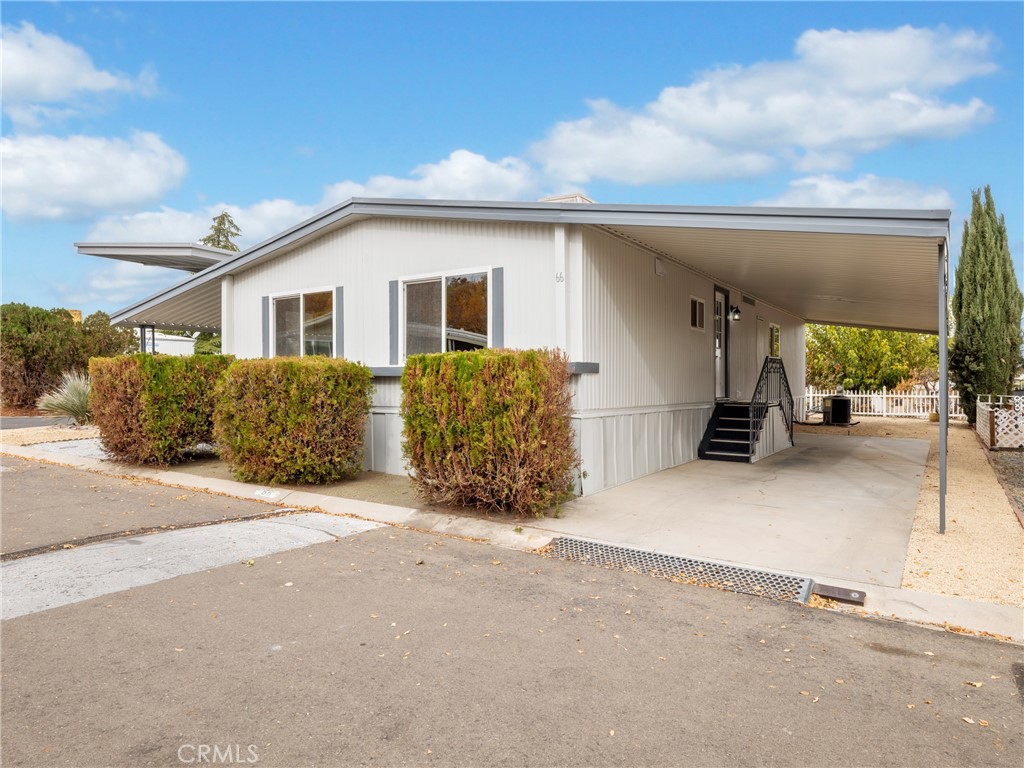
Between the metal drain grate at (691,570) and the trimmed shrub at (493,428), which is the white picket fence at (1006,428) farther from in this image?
the metal drain grate at (691,570)

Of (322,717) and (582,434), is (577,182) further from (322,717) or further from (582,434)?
(322,717)

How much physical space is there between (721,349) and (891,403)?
46.5 feet

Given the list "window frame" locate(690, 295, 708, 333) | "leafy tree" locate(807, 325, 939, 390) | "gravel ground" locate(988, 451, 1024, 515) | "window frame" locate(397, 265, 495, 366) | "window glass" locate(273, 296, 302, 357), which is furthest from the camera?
"leafy tree" locate(807, 325, 939, 390)

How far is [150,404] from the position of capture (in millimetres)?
A: 10125

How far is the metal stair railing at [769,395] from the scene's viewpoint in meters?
Answer: 11.4

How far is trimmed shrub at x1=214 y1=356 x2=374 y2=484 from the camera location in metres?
8.37

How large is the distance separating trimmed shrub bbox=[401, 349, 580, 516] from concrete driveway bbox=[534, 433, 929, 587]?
0.55 metres

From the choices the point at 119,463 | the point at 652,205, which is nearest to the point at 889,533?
the point at 652,205

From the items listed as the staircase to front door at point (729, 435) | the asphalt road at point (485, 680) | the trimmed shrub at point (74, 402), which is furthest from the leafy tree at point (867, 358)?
the trimmed shrub at point (74, 402)

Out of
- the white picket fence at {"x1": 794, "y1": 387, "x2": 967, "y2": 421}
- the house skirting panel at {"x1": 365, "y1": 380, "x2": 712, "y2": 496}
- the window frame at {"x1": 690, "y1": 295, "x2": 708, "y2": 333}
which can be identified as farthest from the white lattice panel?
the white picket fence at {"x1": 794, "y1": 387, "x2": 967, "y2": 421}

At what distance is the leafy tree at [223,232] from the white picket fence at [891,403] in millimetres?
38177

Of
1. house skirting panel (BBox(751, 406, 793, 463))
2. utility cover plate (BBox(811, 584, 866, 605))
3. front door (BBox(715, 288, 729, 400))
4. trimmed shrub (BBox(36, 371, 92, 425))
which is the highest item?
front door (BBox(715, 288, 729, 400))

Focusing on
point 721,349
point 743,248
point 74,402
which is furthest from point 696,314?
point 74,402

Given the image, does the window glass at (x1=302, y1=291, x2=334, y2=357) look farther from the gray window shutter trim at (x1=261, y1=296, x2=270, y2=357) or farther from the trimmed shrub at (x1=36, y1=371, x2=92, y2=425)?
the trimmed shrub at (x1=36, y1=371, x2=92, y2=425)
